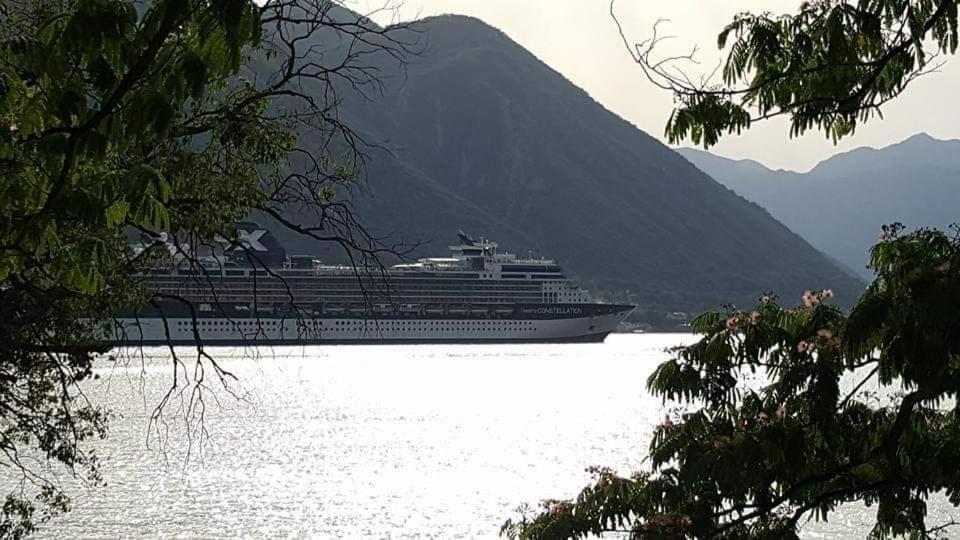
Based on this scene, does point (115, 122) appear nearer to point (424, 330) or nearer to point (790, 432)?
point (790, 432)

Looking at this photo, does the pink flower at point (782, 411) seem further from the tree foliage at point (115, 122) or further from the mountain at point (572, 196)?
the mountain at point (572, 196)

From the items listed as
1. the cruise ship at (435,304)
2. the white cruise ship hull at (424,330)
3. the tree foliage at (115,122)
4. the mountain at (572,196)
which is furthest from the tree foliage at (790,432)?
the mountain at (572,196)

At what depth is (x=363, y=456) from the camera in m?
35.9

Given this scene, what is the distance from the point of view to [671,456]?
16.0ft

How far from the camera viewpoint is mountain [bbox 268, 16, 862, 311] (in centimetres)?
16550

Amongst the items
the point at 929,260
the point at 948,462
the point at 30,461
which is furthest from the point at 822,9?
the point at 30,461

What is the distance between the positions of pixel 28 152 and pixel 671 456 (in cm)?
290

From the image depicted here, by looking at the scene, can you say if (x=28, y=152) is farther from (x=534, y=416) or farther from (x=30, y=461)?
(x=534, y=416)

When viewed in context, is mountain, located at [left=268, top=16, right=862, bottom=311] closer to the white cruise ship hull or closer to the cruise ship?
the white cruise ship hull

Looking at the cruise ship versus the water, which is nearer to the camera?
the water

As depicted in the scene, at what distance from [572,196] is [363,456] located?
486ft

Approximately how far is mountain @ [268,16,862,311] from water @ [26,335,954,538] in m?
91.0

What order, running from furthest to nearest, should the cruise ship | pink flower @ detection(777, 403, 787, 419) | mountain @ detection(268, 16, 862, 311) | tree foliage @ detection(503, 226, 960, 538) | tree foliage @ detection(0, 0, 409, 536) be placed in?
mountain @ detection(268, 16, 862, 311), the cruise ship, pink flower @ detection(777, 403, 787, 419), tree foliage @ detection(503, 226, 960, 538), tree foliage @ detection(0, 0, 409, 536)

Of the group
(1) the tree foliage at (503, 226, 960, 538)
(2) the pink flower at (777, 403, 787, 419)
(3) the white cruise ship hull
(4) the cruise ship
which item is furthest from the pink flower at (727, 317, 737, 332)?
(3) the white cruise ship hull
